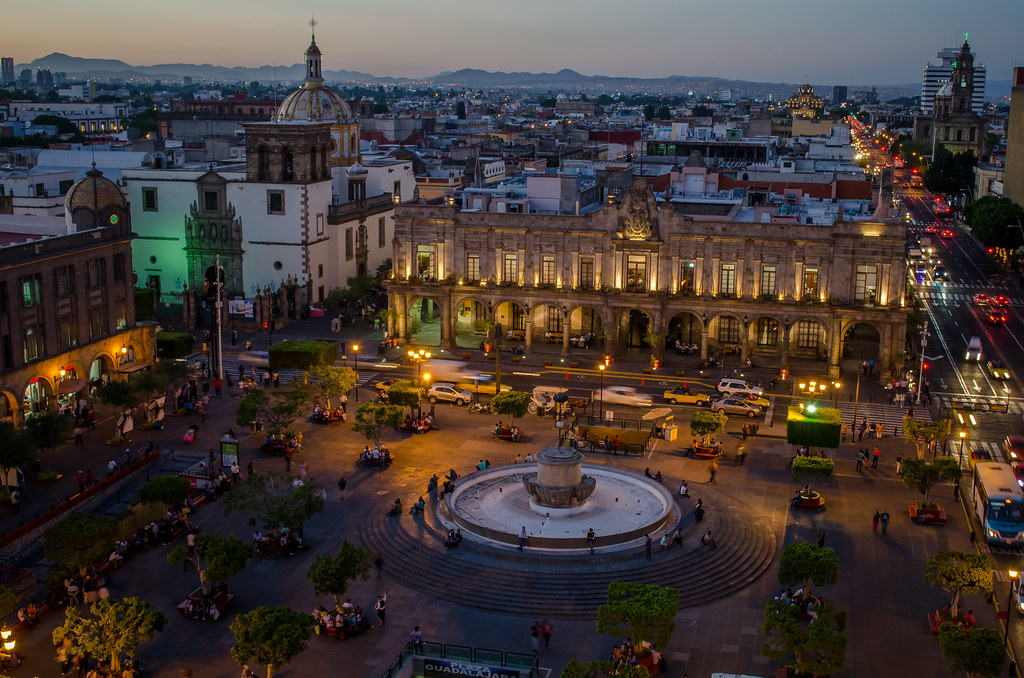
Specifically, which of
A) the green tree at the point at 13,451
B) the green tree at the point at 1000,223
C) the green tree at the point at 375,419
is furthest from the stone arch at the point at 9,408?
the green tree at the point at 1000,223

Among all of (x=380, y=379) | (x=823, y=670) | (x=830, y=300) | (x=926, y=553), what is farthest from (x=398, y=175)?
(x=823, y=670)

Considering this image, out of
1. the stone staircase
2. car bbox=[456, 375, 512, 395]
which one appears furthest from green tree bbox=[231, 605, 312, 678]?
car bbox=[456, 375, 512, 395]

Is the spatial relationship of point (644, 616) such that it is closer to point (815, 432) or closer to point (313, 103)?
point (815, 432)

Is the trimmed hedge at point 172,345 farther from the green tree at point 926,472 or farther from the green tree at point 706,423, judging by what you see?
the green tree at point 926,472

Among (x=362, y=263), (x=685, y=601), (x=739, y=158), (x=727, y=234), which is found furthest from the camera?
(x=739, y=158)

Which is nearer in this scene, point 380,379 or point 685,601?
point 685,601

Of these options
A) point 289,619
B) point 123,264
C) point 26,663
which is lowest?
point 26,663

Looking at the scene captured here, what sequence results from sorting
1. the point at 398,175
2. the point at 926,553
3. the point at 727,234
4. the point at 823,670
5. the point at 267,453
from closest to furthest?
the point at 823,670 → the point at 926,553 → the point at 267,453 → the point at 727,234 → the point at 398,175

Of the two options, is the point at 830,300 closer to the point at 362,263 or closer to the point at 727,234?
the point at 727,234
